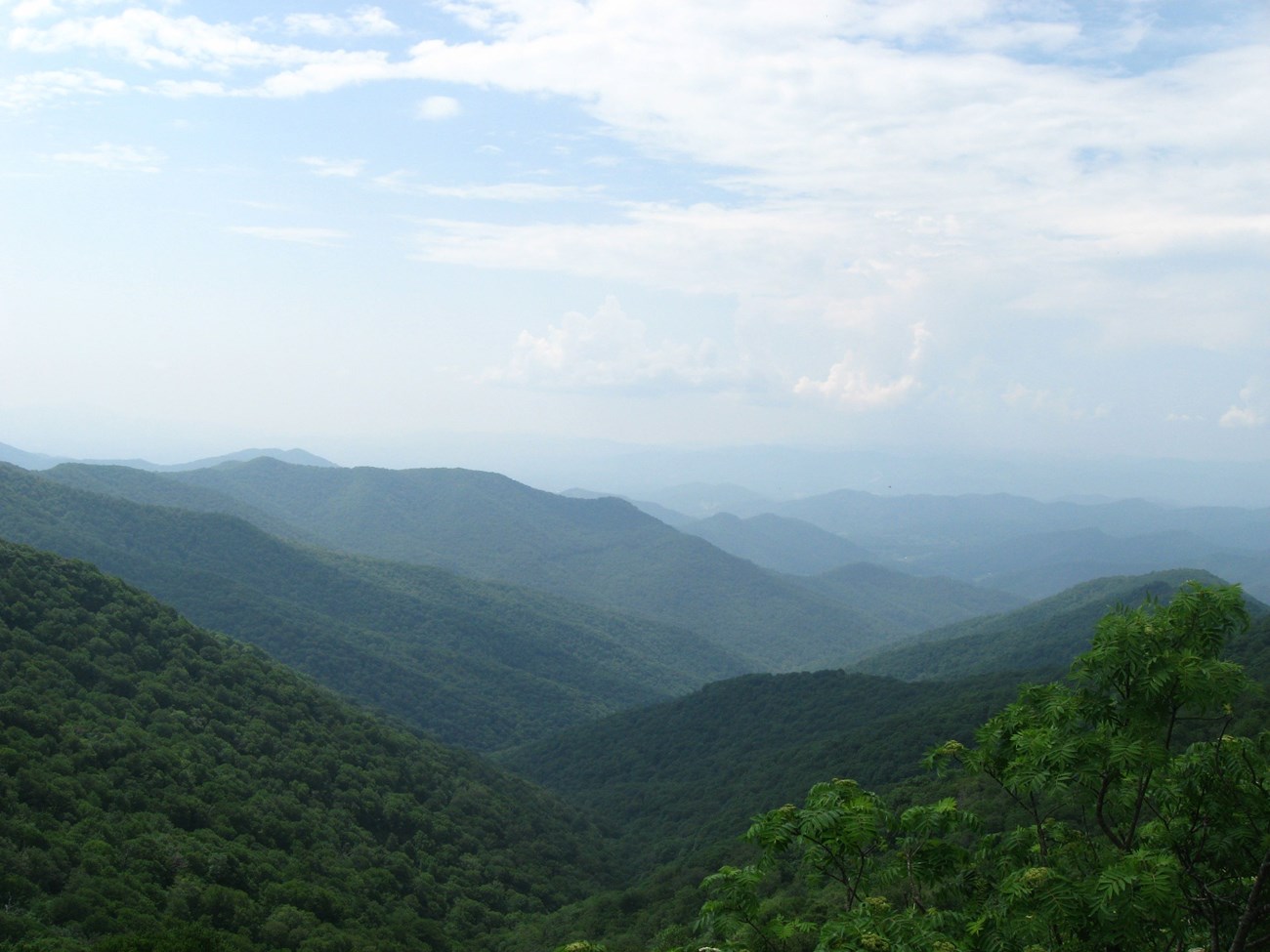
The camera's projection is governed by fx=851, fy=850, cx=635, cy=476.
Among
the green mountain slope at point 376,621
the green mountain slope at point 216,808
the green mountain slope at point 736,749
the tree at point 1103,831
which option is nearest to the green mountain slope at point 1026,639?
the green mountain slope at point 736,749

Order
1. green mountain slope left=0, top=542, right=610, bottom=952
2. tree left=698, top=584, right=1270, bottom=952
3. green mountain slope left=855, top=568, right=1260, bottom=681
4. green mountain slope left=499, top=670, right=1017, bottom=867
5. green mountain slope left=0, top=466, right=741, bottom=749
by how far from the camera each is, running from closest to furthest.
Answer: tree left=698, top=584, right=1270, bottom=952
green mountain slope left=0, top=542, right=610, bottom=952
green mountain slope left=499, top=670, right=1017, bottom=867
green mountain slope left=855, top=568, right=1260, bottom=681
green mountain slope left=0, top=466, right=741, bottom=749

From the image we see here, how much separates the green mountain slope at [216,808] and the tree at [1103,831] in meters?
20.1

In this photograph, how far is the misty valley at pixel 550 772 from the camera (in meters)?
8.00

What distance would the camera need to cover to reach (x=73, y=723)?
4203cm

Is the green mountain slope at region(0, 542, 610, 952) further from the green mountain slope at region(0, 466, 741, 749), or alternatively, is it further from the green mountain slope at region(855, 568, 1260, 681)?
the green mountain slope at region(855, 568, 1260, 681)

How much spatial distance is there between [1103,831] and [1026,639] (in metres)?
132

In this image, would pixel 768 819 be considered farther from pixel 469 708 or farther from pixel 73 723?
pixel 469 708

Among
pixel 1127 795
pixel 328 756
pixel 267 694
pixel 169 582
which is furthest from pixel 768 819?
pixel 169 582

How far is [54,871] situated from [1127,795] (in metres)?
35.6

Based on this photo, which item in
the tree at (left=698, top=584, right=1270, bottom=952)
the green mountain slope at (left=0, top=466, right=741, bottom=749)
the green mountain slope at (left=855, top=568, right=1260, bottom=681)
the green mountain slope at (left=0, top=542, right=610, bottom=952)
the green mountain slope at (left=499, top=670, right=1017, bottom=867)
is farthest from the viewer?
the green mountain slope at (left=0, top=466, right=741, bottom=749)

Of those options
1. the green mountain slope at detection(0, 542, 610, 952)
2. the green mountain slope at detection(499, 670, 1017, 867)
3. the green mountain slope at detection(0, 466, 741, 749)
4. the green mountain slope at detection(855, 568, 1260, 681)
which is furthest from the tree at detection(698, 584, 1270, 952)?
the green mountain slope at detection(0, 466, 741, 749)

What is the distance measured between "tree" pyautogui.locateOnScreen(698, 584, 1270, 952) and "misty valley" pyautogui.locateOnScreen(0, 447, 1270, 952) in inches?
1.4

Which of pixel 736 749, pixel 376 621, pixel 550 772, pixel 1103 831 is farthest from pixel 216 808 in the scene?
pixel 376 621

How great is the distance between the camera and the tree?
7.31 metres
